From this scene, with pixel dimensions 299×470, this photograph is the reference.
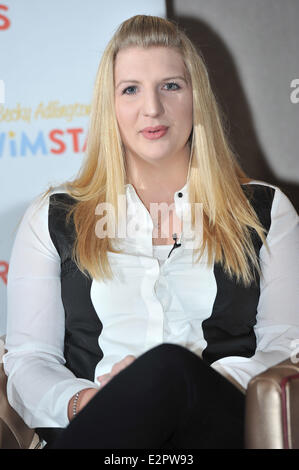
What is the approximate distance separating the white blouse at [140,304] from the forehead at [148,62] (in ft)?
1.30

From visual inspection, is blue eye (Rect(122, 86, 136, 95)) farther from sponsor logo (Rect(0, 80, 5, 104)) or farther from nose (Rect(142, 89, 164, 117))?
sponsor logo (Rect(0, 80, 5, 104))

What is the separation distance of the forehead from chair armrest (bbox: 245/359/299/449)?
0.81 m

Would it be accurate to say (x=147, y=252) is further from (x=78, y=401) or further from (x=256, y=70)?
(x=256, y=70)

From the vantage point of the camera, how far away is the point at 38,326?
4.98 feet

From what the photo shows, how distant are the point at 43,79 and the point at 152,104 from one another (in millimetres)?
427

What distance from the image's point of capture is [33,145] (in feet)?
6.11

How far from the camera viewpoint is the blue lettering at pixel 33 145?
6.11ft

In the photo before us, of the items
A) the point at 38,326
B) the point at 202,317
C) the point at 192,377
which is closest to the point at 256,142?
the point at 202,317

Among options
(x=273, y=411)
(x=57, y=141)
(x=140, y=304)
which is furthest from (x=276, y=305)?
(x=57, y=141)

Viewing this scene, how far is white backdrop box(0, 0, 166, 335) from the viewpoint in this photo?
1.85m

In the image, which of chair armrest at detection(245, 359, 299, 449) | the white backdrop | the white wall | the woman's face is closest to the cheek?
the woman's face

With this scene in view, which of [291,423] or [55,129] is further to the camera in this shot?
[55,129]

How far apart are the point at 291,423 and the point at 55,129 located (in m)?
1.09
